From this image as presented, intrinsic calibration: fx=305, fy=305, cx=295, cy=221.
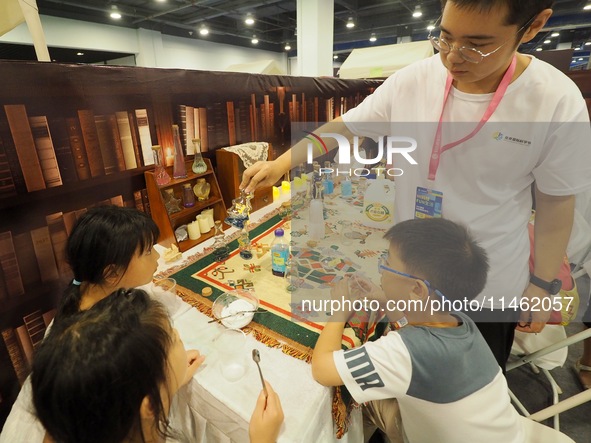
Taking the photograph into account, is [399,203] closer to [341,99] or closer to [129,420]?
[129,420]

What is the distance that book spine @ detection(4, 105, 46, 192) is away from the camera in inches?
42.1

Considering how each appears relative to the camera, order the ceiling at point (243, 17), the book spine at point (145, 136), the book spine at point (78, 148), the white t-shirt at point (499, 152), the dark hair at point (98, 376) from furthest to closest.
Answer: the ceiling at point (243, 17)
the book spine at point (145, 136)
the book spine at point (78, 148)
the white t-shirt at point (499, 152)
the dark hair at point (98, 376)

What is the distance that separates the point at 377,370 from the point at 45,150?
141 cm

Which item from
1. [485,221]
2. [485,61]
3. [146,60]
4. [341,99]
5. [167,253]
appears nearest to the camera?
[485,61]

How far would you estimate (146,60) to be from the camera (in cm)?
786

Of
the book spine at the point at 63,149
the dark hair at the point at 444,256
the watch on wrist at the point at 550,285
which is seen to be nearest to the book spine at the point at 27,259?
the book spine at the point at 63,149

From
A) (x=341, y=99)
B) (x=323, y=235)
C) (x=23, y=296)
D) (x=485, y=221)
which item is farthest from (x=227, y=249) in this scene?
(x=341, y=99)

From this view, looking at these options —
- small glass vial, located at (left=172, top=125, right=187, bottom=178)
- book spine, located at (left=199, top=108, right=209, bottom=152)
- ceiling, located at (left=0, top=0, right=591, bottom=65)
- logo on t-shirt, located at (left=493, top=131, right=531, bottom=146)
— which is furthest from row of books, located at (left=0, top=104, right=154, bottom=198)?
ceiling, located at (left=0, top=0, right=591, bottom=65)

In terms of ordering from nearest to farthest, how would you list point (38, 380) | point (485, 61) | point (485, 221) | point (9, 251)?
point (38, 380) → point (485, 61) → point (485, 221) → point (9, 251)

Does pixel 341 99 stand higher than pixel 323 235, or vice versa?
pixel 341 99

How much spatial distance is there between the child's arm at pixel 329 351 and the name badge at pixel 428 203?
1.48 feet

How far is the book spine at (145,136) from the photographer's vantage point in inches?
57.9

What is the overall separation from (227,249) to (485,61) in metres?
1.30

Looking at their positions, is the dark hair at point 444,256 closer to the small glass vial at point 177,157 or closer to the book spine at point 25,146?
the small glass vial at point 177,157
